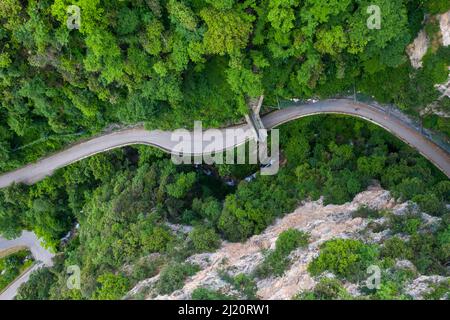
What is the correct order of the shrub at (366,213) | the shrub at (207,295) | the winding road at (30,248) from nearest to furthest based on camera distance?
the shrub at (207,295), the shrub at (366,213), the winding road at (30,248)

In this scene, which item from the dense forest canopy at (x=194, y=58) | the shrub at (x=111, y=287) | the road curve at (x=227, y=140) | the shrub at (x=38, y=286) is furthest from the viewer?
the shrub at (x=38, y=286)

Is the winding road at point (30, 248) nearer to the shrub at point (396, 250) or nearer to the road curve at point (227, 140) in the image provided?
the road curve at point (227, 140)

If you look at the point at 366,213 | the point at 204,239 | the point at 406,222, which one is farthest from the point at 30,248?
the point at 406,222

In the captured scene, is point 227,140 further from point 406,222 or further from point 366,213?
point 406,222

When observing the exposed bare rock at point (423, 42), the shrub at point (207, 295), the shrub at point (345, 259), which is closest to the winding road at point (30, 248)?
the shrub at point (207, 295)

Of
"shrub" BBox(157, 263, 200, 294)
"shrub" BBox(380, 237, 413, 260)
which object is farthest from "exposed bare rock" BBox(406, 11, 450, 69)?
"shrub" BBox(157, 263, 200, 294)

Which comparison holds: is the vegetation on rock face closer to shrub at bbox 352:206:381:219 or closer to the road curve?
shrub at bbox 352:206:381:219

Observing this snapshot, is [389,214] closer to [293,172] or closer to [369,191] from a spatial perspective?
[369,191]
